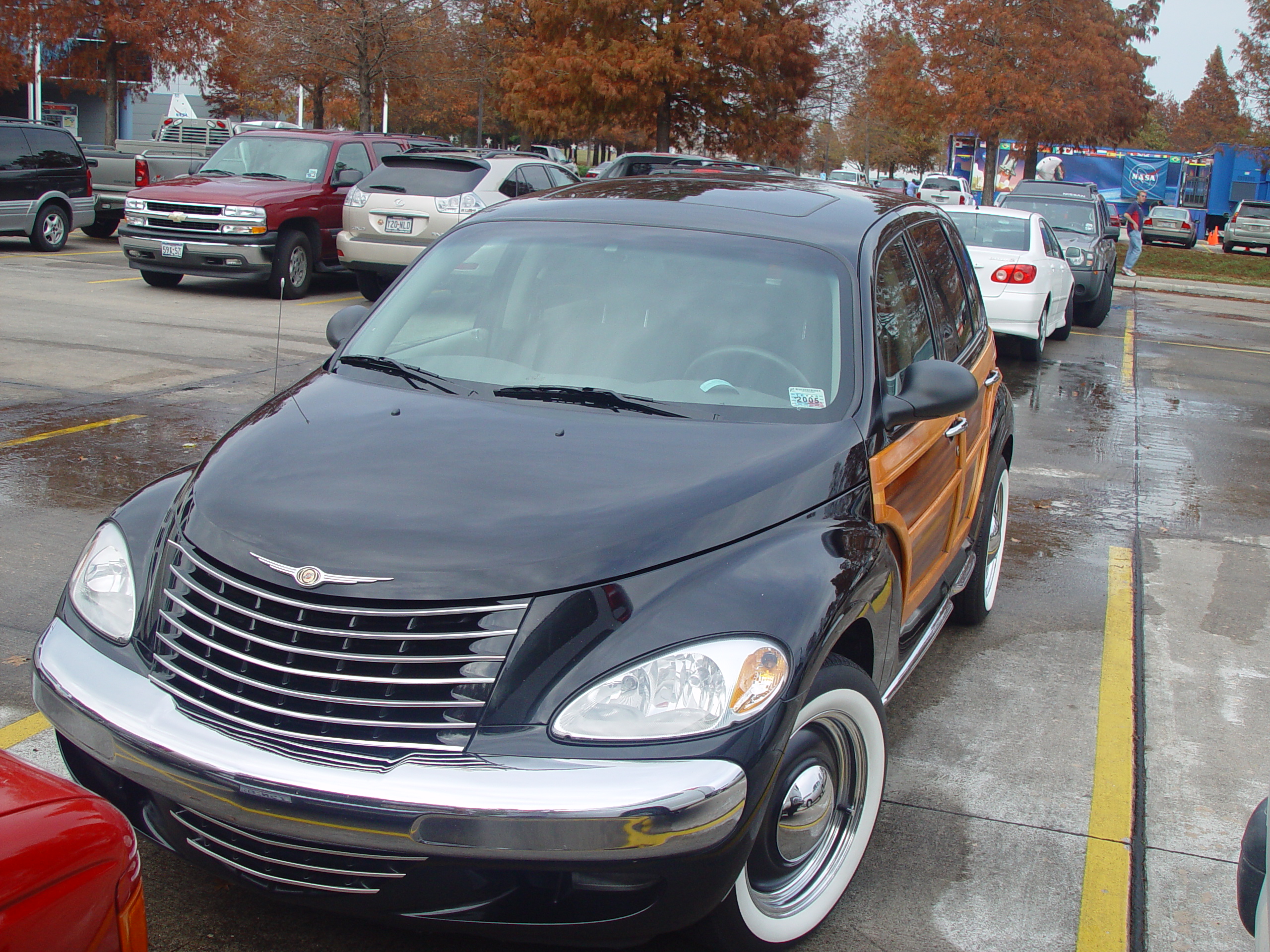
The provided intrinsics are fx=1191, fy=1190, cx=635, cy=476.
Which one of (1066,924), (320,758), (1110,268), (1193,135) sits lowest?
(1066,924)

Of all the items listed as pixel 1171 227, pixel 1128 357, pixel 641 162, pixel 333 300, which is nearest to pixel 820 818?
pixel 1128 357

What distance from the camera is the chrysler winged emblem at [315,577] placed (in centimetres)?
249

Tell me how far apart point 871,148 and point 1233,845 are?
282 ft

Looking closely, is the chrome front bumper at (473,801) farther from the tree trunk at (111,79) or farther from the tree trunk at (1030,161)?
the tree trunk at (1030,161)

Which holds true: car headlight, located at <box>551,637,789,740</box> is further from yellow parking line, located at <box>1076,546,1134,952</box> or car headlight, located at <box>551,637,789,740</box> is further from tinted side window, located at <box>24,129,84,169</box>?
tinted side window, located at <box>24,129,84,169</box>

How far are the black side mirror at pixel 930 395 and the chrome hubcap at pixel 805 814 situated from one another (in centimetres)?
108

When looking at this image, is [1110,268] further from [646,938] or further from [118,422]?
[646,938]

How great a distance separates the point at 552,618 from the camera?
2.47 m

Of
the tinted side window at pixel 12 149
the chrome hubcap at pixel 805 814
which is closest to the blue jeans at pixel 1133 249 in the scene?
the tinted side window at pixel 12 149

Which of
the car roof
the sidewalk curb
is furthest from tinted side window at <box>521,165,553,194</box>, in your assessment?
the sidewalk curb

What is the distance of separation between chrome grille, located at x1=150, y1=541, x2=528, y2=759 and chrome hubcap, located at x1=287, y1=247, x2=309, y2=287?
12.4 m

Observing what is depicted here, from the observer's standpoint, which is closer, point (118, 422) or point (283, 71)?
point (118, 422)

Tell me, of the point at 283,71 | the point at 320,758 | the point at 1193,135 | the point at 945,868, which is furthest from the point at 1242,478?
the point at 1193,135

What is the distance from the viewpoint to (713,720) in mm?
2414
